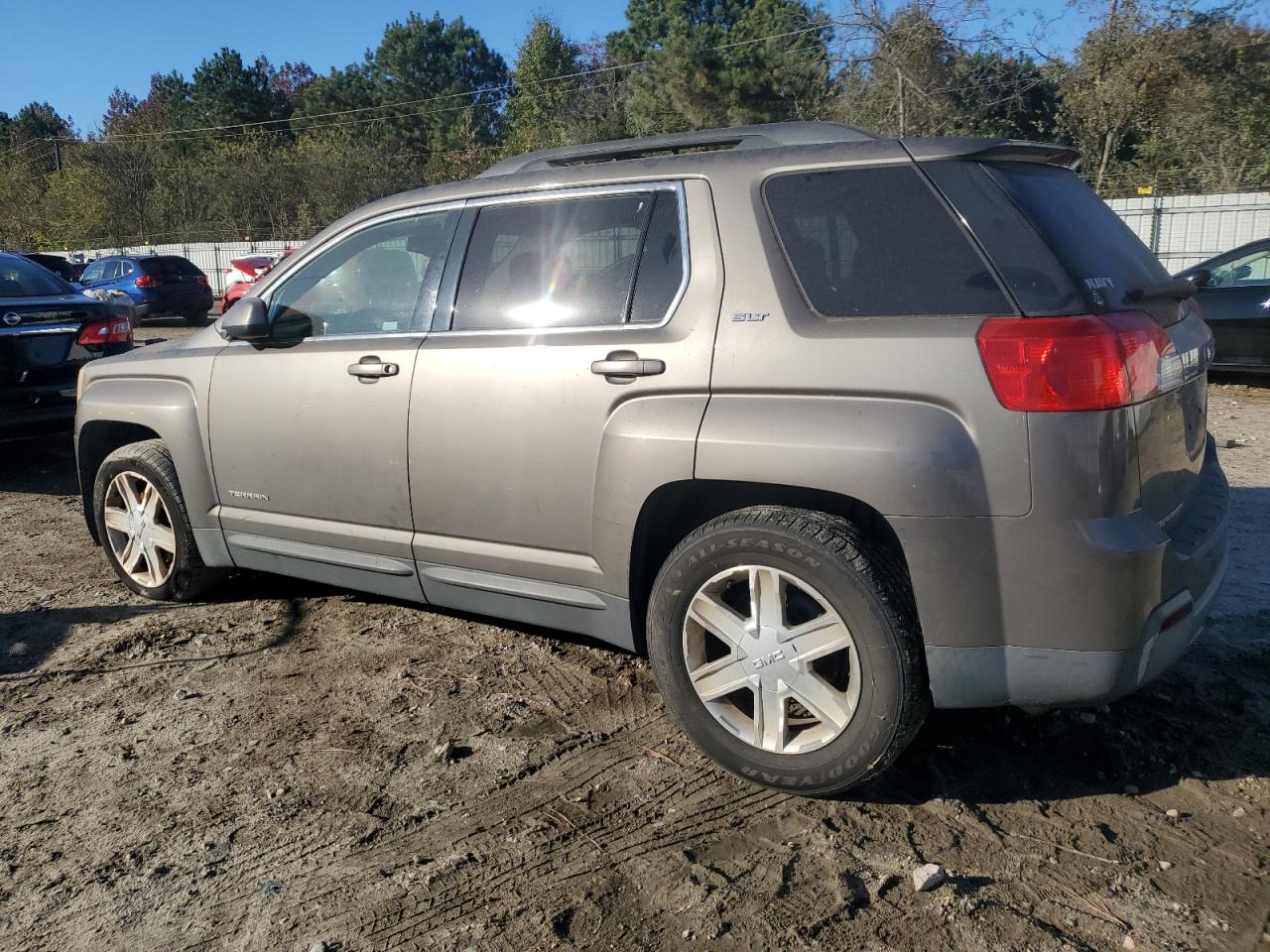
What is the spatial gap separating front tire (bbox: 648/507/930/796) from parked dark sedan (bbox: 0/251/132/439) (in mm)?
5821

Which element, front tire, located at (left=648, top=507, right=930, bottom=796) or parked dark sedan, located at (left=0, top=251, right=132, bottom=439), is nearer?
front tire, located at (left=648, top=507, right=930, bottom=796)

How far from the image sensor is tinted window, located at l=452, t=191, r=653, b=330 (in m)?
3.49

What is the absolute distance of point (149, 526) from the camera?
488 cm

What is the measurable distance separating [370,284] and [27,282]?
16.5ft

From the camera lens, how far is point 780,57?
3403 centimetres

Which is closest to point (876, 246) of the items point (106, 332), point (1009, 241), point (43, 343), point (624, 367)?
point (1009, 241)

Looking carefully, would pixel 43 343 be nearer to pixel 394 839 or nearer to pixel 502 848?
pixel 394 839

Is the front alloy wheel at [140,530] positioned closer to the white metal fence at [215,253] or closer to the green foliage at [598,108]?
the green foliage at [598,108]

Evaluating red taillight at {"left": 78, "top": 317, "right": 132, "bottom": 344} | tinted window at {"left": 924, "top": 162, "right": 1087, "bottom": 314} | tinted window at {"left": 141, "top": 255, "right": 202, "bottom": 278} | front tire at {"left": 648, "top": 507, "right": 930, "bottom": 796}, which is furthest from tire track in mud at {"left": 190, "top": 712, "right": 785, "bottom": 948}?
tinted window at {"left": 141, "top": 255, "right": 202, "bottom": 278}

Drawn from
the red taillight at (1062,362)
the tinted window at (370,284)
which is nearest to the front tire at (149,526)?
the tinted window at (370,284)

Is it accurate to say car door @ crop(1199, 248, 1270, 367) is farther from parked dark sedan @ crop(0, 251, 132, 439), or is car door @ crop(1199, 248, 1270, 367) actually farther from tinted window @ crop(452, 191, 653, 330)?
parked dark sedan @ crop(0, 251, 132, 439)

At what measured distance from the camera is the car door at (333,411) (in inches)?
155

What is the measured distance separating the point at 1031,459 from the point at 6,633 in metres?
4.31

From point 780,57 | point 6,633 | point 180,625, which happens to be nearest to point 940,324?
point 180,625
